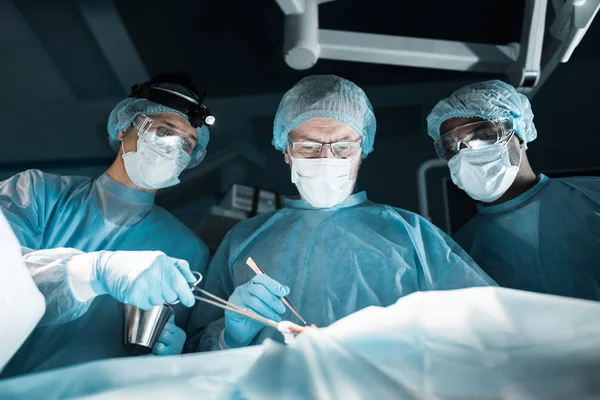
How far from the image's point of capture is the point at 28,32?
2.62 m

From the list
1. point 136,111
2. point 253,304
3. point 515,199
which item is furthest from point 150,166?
point 515,199

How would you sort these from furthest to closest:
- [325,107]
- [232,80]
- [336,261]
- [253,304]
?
[232,80] → [325,107] → [336,261] → [253,304]

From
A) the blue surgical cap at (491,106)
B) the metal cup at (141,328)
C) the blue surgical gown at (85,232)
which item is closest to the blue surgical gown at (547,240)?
the blue surgical cap at (491,106)

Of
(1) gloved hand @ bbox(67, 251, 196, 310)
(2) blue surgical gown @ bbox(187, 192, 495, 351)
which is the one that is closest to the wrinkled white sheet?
(1) gloved hand @ bbox(67, 251, 196, 310)

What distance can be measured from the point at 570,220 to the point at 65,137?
2.37 metres

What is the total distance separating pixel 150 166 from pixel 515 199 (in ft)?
3.92

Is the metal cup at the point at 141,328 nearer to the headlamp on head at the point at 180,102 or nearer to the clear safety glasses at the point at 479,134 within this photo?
the headlamp on head at the point at 180,102

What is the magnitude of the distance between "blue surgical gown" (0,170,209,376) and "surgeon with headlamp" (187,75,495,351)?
8.0 inches

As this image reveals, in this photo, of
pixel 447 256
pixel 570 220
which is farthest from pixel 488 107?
pixel 447 256

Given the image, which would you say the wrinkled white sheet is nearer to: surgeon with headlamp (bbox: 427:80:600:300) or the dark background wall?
surgeon with headlamp (bbox: 427:80:600:300)

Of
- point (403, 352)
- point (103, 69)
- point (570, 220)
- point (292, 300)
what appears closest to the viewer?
point (403, 352)

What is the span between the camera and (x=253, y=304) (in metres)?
1.39

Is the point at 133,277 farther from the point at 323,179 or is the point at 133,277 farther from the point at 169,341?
the point at 323,179

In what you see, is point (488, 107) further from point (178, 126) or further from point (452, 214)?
point (178, 126)
